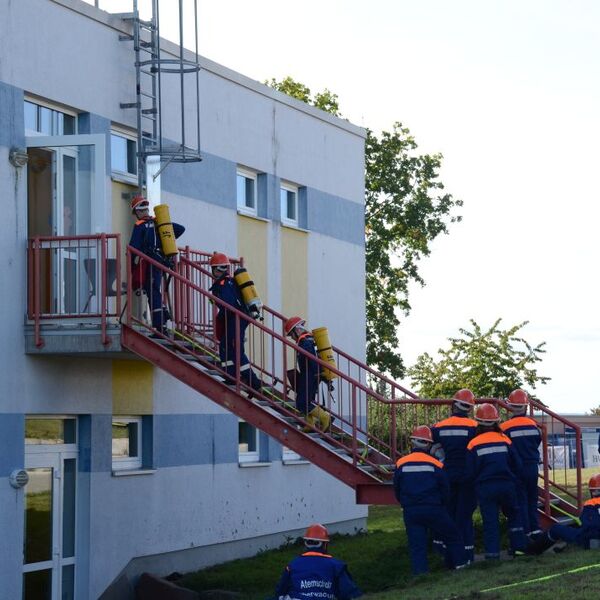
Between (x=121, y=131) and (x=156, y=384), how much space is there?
3.51m

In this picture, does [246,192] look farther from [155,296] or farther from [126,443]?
[155,296]

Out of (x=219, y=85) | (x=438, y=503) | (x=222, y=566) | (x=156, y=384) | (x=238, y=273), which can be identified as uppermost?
(x=219, y=85)

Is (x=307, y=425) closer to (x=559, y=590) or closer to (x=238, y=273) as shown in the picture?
(x=238, y=273)

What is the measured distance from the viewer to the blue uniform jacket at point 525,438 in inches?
593

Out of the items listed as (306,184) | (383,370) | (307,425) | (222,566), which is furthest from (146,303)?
(383,370)

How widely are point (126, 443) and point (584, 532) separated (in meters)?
6.45

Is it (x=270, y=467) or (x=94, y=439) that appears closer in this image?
(x=94, y=439)

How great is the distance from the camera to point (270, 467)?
2125 cm

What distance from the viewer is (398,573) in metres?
17.6

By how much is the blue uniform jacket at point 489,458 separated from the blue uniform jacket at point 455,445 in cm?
9

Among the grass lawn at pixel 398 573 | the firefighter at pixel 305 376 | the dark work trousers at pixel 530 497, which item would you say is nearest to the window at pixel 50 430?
the grass lawn at pixel 398 573

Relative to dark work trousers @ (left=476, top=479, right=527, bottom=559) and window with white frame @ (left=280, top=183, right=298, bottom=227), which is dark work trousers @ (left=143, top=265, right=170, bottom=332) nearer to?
dark work trousers @ (left=476, top=479, right=527, bottom=559)

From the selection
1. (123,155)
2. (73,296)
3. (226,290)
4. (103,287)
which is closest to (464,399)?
(226,290)

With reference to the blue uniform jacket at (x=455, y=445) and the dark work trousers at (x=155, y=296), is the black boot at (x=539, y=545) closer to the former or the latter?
the blue uniform jacket at (x=455, y=445)
